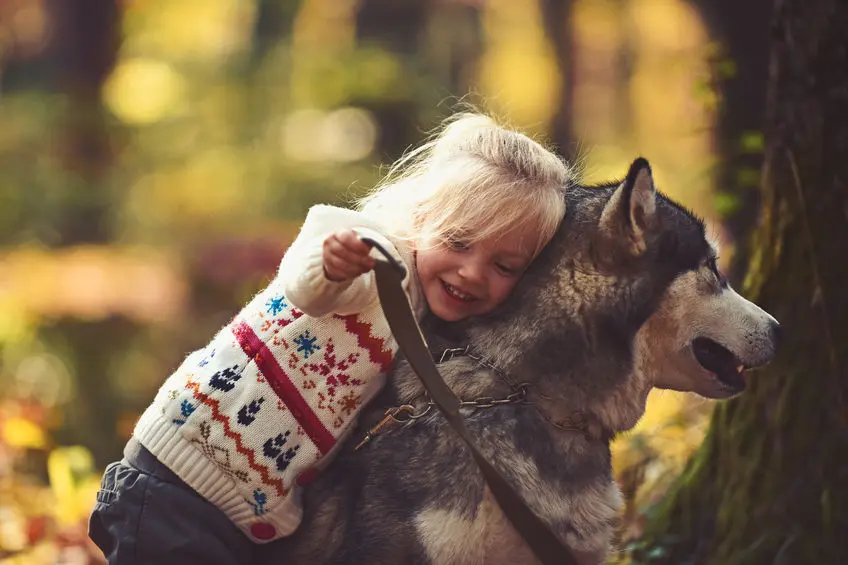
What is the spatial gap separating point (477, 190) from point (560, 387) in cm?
58

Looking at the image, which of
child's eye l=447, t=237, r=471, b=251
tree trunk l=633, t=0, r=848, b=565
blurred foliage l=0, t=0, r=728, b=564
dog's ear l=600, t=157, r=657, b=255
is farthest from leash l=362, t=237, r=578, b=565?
blurred foliage l=0, t=0, r=728, b=564

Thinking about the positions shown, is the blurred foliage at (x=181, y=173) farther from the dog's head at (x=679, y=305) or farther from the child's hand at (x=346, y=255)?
the child's hand at (x=346, y=255)

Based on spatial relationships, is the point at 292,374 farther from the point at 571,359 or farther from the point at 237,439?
the point at 571,359

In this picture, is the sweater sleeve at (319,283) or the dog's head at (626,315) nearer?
the sweater sleeve at (319,283)

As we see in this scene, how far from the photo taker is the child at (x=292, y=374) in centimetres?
250

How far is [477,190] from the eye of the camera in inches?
104

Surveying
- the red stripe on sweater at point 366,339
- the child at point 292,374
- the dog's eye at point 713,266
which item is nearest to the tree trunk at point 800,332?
the dog's eye at point 713,266

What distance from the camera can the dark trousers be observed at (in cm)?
249

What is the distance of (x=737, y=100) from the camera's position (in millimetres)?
5086

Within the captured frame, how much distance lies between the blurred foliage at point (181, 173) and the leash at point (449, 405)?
1328mm

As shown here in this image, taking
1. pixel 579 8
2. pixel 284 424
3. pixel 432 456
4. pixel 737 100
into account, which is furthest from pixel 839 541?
pixel 579 8

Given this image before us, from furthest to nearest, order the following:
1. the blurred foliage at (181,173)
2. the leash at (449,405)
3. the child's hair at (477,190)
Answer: the blurred foliage at (181,173) < the child's hair at (477,190) < the leash at (449,405)

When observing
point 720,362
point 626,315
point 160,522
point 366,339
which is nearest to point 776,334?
point 720,362

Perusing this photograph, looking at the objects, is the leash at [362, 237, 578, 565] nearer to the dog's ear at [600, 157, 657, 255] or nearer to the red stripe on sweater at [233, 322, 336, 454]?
the red stripe on sweater at [233, 322, 336, 454]
